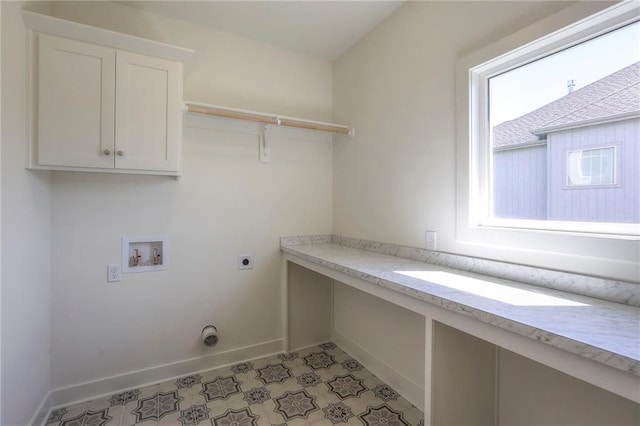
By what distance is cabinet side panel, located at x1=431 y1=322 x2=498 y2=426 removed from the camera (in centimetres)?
124

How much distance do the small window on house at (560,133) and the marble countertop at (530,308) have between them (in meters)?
0.32

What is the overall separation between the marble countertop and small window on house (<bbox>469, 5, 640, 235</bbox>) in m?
0.32

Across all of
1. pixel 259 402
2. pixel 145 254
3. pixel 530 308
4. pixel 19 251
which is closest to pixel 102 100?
pixel 19 251

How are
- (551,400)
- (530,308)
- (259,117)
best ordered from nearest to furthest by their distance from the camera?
(530,308)
(551,400)
(259,117)

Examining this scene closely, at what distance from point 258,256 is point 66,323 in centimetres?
124

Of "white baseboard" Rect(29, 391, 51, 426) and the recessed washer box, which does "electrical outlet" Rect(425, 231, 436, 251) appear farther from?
"white baseboard" Rect(29, 391, 51, 426)

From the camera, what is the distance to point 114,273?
1.92 metres

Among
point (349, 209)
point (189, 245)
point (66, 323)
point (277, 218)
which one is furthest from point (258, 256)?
point (66, 323)

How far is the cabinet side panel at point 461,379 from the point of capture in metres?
1.24

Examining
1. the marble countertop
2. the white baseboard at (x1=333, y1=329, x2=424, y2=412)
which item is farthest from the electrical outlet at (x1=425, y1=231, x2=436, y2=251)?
the white baseboard at (x1=333, y1=329, x2=424, y2=412)

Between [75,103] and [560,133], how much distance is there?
7.83ft

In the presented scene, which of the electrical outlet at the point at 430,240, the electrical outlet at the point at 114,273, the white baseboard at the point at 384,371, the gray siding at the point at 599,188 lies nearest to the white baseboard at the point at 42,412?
the electrical outlet at the point at 114,273

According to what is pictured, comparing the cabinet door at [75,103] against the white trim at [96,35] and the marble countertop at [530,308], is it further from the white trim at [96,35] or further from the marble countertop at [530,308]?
the marble countertop at [530,308]

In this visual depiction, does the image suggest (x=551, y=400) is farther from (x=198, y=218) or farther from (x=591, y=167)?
(x=198, y=218)
